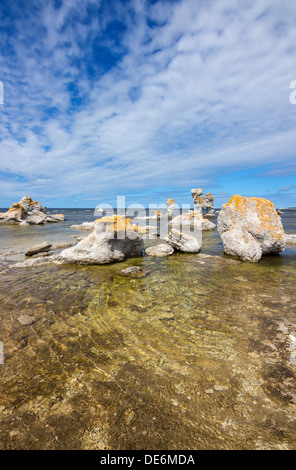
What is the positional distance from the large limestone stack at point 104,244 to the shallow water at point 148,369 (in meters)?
4.53

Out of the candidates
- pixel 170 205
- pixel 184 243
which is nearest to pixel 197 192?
pixel 170 205

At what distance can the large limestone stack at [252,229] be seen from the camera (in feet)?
46.8

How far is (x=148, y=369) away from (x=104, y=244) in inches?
385

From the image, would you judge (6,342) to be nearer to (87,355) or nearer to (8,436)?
(87,355)

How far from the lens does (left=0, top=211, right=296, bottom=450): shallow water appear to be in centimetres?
291

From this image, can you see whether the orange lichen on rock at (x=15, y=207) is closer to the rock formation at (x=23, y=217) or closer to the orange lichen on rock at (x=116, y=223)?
the rock formation at (x=23, y=217)

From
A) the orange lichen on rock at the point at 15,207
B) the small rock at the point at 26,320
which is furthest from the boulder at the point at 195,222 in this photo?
the orange lichen on rock at the point at 15,207

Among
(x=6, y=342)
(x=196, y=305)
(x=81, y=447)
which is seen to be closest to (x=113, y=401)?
(x=81, y=447)

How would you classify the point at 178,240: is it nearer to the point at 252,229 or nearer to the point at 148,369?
the point at 252,229

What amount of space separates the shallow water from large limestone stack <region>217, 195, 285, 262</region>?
6203mm

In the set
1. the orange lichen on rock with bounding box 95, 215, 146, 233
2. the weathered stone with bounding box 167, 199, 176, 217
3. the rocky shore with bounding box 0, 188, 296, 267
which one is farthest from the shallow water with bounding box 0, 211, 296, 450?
the weathered stone with bounding box 167, 199, 176, 217

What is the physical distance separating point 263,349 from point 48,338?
533 cm

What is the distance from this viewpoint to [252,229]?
574 inches

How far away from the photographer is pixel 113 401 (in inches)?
135
